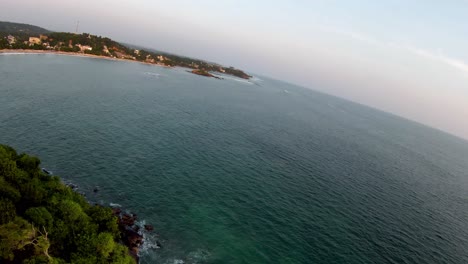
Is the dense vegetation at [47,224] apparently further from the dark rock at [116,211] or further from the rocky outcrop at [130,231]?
the dark rock at [116,211]

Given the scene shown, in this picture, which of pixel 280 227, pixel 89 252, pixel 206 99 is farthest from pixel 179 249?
pixel 206 99

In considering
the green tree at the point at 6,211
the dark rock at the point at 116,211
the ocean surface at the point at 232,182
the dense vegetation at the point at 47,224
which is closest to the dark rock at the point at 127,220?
the dark rock at the point at 116,211

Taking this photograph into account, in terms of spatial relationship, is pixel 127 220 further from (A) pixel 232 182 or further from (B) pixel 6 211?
(A) pixel 232 182

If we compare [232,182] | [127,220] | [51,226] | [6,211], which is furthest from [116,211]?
[232,182]

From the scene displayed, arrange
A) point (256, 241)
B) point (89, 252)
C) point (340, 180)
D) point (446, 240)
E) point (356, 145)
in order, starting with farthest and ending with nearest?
point (356, 145), point (340, 180), point (446, 240), point (256, 241), point (89, 252)

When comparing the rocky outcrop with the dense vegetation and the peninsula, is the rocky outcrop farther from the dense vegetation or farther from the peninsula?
the dense vegetation

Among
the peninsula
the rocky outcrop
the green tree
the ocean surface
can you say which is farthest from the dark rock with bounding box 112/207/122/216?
the green tree

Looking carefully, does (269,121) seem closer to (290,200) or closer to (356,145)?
(356,145)
